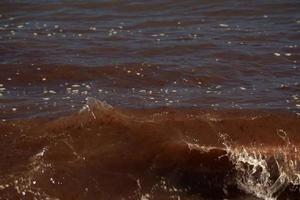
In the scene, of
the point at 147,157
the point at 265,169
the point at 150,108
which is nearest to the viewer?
the point at 265,169

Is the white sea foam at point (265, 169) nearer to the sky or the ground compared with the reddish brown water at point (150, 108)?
nearer to the ground

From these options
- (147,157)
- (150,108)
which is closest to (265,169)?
(147,157)

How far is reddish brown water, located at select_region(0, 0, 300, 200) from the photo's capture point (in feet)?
13.4

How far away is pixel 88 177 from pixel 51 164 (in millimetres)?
310

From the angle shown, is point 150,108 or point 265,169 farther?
point 150,108

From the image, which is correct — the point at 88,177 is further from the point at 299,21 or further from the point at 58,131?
the point at 299,21

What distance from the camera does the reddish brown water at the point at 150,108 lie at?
4.09 metres

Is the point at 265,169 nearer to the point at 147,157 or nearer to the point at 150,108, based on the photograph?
the point at 147,157

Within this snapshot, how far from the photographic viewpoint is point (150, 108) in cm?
509

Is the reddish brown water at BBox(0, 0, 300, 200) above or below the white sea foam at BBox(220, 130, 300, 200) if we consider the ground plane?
above

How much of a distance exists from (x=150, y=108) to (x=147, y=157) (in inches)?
33.9

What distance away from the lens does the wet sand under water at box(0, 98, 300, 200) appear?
4.00 meters

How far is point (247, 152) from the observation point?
4.28 meters

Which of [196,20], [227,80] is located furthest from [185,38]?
[227,80]
